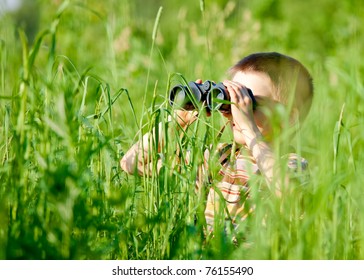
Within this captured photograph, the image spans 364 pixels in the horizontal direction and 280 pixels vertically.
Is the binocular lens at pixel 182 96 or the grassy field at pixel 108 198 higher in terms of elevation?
the binocular lens at pixel 182 96

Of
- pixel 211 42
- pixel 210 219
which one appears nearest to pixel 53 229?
pixel 210 219

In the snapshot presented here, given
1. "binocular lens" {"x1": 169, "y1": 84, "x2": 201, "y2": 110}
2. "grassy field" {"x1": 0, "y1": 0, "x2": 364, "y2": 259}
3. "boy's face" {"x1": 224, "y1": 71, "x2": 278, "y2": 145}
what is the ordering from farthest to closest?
"boy's face" {"x1": 224, "y1": 71, "x2": 278, "y2": 145} → "binocular lens" {"x1": 169, "y1": 84, "x2": 201, "y2": 110} → "grassy field" {"x1": 0, "y1": 0, "x2": 364, "y2": 259}

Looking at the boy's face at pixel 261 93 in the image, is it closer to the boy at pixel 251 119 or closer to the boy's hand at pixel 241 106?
the boy at pixel 251 119

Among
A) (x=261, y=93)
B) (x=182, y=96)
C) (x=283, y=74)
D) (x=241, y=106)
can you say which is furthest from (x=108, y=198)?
(x=283, y=74)

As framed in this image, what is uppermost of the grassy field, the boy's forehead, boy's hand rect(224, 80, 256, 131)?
the boy's forehead

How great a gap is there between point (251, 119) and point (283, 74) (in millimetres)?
310

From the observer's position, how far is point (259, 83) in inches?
86.3

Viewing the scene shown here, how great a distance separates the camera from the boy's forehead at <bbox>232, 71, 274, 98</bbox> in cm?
219

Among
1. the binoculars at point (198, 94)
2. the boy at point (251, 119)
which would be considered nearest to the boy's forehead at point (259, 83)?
the boy at point (251, 119)

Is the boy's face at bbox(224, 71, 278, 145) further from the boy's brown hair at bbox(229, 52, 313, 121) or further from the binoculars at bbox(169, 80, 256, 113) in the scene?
the binoculars at bbox(169, 80, 256, 113)

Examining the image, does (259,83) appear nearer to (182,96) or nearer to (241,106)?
(241,106)

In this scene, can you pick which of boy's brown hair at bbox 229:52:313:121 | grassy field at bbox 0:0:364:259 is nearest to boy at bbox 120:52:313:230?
boy's brown hair at bbox 229:52:313:121

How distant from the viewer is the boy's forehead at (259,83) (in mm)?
2186
